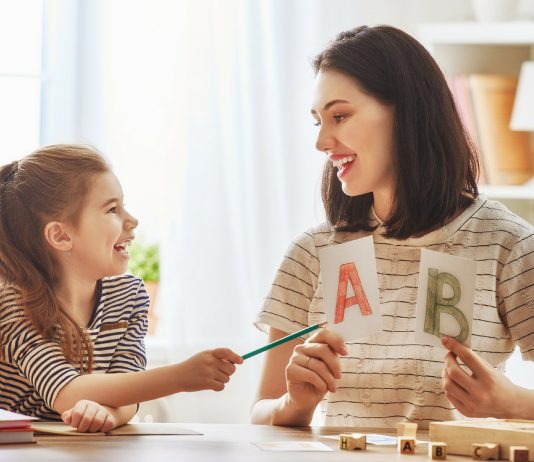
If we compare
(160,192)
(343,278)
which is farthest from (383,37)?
(160,192)

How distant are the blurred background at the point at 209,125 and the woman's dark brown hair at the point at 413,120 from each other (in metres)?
1.18

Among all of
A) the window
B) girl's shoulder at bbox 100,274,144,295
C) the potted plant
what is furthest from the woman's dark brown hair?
the window

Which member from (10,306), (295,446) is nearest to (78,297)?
(10,306)

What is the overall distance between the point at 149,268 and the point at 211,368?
1.75m

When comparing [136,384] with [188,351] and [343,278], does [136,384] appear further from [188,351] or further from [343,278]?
[188,351]

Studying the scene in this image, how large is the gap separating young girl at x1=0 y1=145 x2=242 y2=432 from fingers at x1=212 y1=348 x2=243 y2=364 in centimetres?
18

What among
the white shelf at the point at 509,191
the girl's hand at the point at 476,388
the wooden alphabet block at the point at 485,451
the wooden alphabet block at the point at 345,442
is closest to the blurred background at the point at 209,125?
the white shelf at the point at 509,191

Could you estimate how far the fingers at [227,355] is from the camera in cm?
144

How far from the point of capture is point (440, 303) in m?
1.38

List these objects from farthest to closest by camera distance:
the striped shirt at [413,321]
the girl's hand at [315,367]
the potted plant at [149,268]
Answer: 1. the potted plant at [149,268]
2. the striped shirt at [413,321]
3. the girl's hand at [315,367]

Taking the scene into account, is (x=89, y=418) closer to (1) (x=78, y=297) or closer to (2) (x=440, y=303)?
(1) (x=78, y=297)

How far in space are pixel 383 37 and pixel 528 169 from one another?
124cm

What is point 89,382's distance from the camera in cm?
157

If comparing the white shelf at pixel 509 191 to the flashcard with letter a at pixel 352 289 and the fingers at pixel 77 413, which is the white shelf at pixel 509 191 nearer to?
the flashcard with letter a at pixel 352 289
